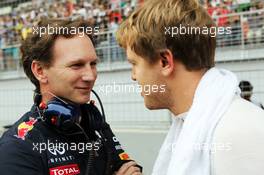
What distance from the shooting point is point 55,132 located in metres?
1.67

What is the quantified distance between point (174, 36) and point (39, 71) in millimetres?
763

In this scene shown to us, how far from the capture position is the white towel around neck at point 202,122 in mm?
1075

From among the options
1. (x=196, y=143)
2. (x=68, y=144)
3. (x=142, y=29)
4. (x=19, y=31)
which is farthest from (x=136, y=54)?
(x=19, y=31)

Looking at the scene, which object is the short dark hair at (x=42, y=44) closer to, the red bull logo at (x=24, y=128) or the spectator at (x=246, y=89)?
the red bull logo at (x=24, y=128)

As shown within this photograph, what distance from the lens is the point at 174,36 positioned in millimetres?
1223

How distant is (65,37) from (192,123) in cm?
86

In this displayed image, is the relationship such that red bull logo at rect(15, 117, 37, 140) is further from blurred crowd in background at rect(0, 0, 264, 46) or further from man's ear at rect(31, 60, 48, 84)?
blurred crowd in background at rect(0, 0, 264, 46)

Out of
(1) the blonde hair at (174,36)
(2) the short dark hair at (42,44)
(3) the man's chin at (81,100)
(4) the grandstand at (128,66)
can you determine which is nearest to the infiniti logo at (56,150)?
(3) the man's chin at (81,100)

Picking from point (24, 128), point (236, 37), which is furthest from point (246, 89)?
point (24, 128)

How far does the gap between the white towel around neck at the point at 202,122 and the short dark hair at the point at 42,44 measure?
79 centimetres

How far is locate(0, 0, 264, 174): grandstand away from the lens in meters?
4.77

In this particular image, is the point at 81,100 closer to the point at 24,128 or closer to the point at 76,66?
the point at 76,66

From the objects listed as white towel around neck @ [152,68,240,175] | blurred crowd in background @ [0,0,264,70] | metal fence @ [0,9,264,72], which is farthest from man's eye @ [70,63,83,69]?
metal fence @ [0,9,264,72]

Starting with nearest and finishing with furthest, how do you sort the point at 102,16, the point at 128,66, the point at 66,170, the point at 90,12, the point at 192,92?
the point at 192,92 < the point at 66,170 < the point at 128,66 < the point at 102,16 < the point at 90,12
